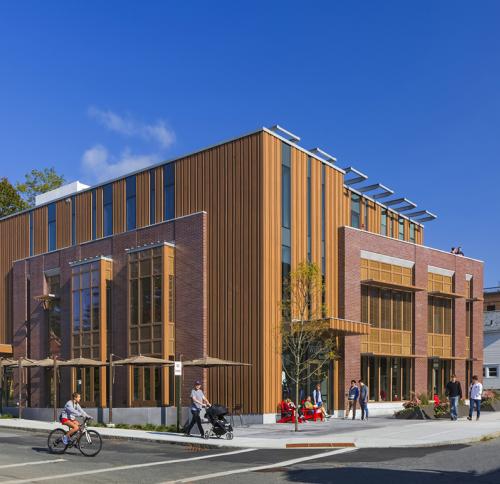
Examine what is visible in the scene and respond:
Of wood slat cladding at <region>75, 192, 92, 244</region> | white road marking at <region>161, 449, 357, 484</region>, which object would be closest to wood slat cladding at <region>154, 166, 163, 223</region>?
wood slat cladding at <region>75, 192, 92, 244</region>

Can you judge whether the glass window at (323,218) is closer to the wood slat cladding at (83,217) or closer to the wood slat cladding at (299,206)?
the wood slat cladding at (299,206)

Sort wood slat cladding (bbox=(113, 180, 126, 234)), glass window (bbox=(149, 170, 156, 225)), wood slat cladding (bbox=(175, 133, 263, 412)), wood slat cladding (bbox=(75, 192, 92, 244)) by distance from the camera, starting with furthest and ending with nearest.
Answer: wood slat cladding (bbox=(75, 192, 92, 244)) → wood slat cladding (bbox=(113, 180, 126, 234)) → glass window (bbox=(149, 170, 156, 225)) → wood slat cladding (bbox=(175, 133, 263, 412))

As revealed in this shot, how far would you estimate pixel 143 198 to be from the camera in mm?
36031

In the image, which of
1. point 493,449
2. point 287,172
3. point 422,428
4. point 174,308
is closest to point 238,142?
point 287,172

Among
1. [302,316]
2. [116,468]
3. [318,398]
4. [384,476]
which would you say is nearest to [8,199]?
[318,398]

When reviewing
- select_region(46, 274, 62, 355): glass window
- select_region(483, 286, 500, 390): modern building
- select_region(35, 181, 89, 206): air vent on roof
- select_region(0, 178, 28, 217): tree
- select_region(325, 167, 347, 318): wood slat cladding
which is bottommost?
select_region(483, 286, 500, 390): modern building

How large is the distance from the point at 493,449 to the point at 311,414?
11.8 metres

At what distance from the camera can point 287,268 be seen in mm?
31234

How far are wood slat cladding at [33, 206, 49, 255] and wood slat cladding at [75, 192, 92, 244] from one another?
3.15m

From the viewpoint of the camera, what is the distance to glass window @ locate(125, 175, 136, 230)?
36.7 metres

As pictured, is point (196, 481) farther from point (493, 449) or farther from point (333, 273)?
point (333, 273)

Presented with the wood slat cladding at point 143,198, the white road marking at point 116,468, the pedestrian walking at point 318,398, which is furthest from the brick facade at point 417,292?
the white road marking at point 116,468

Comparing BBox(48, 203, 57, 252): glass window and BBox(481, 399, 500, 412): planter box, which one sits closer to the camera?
BBox(481, 399, 500, 412): planter box

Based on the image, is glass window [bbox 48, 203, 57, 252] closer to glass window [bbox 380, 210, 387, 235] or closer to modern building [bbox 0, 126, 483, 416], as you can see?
modern building [bbox 0, 126, 483, 416]
